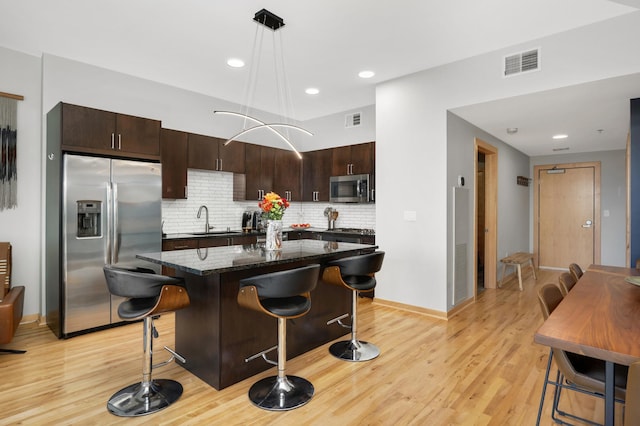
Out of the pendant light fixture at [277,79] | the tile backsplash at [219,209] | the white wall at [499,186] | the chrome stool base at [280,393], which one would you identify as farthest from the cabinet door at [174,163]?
the white wall at [499,186]

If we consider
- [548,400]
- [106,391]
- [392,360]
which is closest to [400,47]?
[392,360]

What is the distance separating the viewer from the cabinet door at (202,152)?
196 inches

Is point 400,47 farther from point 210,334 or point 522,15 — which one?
point 210,334

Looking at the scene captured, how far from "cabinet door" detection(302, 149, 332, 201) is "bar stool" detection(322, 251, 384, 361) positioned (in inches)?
121

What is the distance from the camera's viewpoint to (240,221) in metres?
5.90

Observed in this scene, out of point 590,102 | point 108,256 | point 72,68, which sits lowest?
point 108,256

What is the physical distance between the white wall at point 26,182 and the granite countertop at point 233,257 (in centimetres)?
214

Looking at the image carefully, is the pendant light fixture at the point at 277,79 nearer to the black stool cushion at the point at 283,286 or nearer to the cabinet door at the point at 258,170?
the cabinet door at the point at 258,170

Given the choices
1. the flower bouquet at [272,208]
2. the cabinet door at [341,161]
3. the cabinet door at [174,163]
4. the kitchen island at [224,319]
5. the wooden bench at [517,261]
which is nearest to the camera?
the kitchen island at [224,319]

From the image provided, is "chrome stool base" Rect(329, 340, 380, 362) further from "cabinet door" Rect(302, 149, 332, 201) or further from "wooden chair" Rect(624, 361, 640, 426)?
"cabinet door" Rect(302, 149, 332, 201)

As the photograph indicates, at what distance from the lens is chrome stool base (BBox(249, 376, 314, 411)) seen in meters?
2.31

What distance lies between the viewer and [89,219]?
3672 millimetres

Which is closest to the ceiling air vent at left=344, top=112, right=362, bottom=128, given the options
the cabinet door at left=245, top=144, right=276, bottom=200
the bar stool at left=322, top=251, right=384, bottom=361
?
the cabinet door at left=245, top=144, right=276, bottom=200

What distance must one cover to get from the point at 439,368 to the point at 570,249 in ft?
19.8
